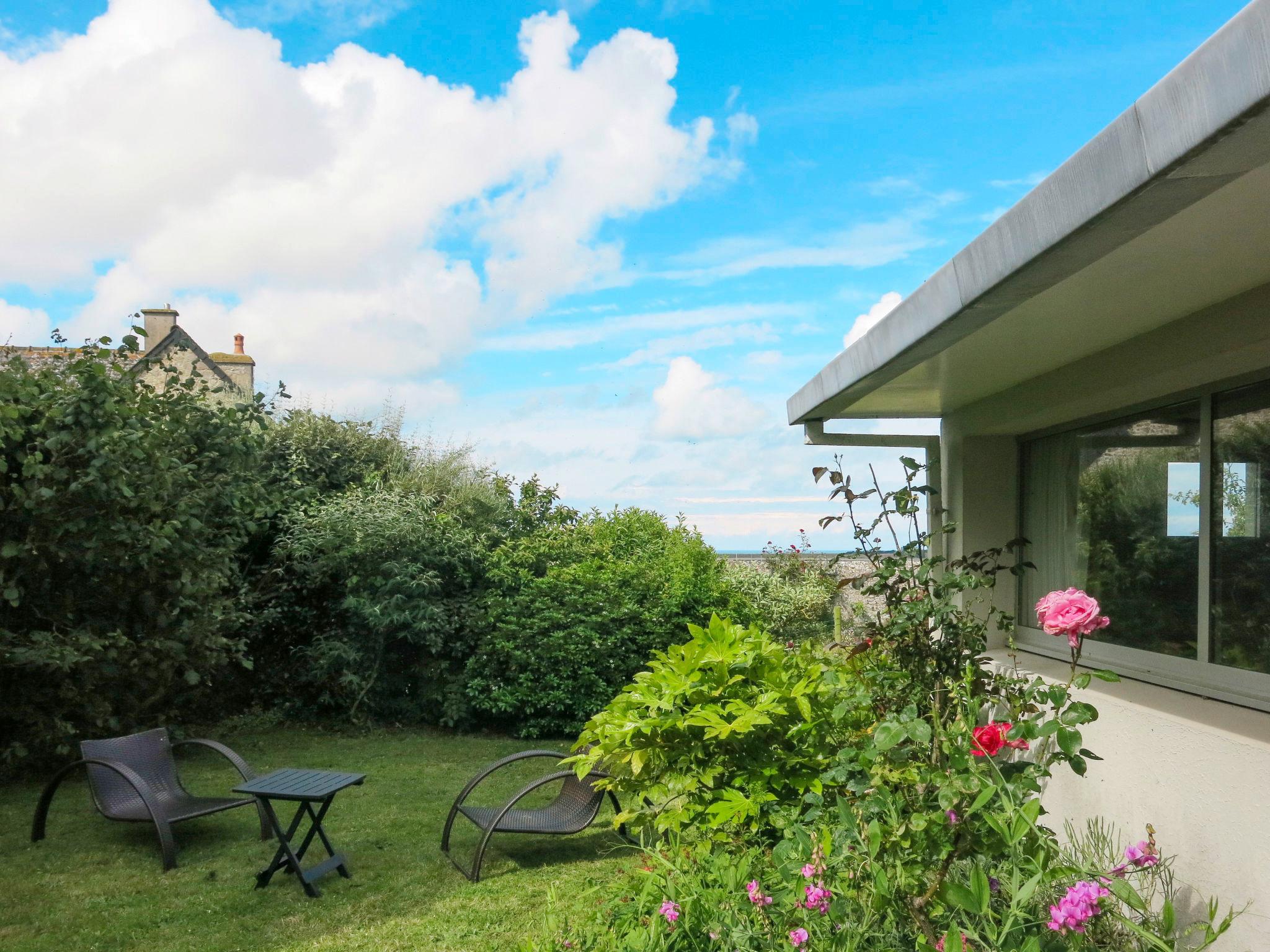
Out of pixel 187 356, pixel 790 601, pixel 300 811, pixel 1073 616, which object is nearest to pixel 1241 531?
pixel 1073 616

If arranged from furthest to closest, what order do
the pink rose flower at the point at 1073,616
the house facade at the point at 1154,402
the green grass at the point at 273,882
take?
1. the green grass at the point at 273,882
2. the pink rose flower at the point at 1073,616
3. the house facade at the point at 1154,402

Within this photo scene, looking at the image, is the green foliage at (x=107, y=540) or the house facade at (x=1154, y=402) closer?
the house facade at (x=1154, y=402)

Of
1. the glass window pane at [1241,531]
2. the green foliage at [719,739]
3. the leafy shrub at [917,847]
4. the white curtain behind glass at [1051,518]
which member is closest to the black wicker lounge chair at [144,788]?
the green foliage at [719,739]

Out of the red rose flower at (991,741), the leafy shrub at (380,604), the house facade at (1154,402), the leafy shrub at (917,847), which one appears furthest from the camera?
the leafy shrub at (380,604)

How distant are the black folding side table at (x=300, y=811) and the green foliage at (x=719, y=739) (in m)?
1.54

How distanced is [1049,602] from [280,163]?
5.61 metres

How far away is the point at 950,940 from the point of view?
225cm

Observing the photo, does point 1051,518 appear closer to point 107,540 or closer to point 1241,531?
point 1241,531

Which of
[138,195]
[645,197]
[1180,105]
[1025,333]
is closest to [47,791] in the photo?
[138,195]

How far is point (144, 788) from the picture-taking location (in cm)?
574

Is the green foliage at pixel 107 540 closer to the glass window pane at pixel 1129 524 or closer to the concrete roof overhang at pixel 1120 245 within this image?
the concrete roof overhang at pixel 1120 245

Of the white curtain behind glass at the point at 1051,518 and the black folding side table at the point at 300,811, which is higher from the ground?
the white curtain behind glass at the point at 1051,518

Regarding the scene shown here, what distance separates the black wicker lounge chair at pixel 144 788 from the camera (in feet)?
18.8

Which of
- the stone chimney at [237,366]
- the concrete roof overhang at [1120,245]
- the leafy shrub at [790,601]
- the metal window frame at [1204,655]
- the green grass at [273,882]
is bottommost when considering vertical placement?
the green grass at [273,882]
